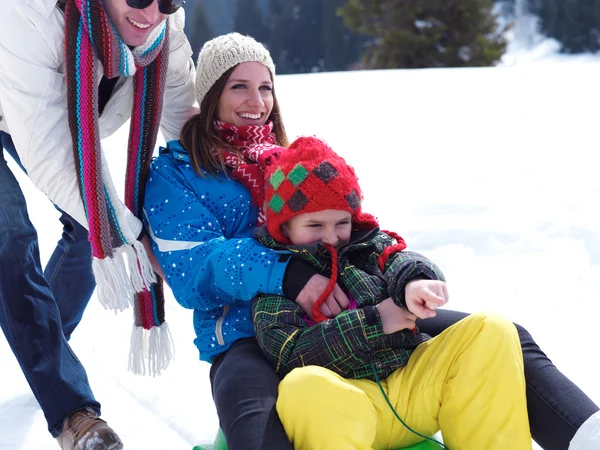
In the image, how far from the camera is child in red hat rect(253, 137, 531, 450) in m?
1.60

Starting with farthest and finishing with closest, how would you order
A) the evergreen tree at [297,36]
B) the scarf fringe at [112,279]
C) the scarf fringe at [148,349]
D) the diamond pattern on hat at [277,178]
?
1. the evergreen tree at [297,36]
2. the scarf fringe at [148,349]
3. the scarf fringe at [112,279]
4. the diamond pattern on hat at [277,178]

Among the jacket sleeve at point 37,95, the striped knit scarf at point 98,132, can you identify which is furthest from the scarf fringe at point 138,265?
the jacket sleeve at point 37,95

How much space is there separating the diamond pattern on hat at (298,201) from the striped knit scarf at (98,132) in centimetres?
43

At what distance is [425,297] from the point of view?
1642mm

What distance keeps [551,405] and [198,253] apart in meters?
0.86

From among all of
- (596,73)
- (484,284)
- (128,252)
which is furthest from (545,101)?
(128,252)

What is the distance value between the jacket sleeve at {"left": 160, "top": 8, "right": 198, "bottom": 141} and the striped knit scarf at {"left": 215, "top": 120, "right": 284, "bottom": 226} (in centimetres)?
22

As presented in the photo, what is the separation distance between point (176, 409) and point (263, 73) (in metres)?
1.05

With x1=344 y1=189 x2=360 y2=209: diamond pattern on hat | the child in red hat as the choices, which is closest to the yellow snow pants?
the child in red hat

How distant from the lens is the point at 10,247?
81.7 inches

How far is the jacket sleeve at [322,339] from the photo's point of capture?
1.69m

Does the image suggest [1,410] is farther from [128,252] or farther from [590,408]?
[590,408]

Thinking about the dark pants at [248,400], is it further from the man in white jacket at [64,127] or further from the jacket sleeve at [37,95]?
the jacket sleeve at [37,95]

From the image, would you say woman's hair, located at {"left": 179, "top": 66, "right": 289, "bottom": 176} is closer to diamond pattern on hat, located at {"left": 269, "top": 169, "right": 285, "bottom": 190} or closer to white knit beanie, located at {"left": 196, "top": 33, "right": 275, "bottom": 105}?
white knit beanie, located at {"left": 196, "top": 33, "right": 275, "bottom": 105}
